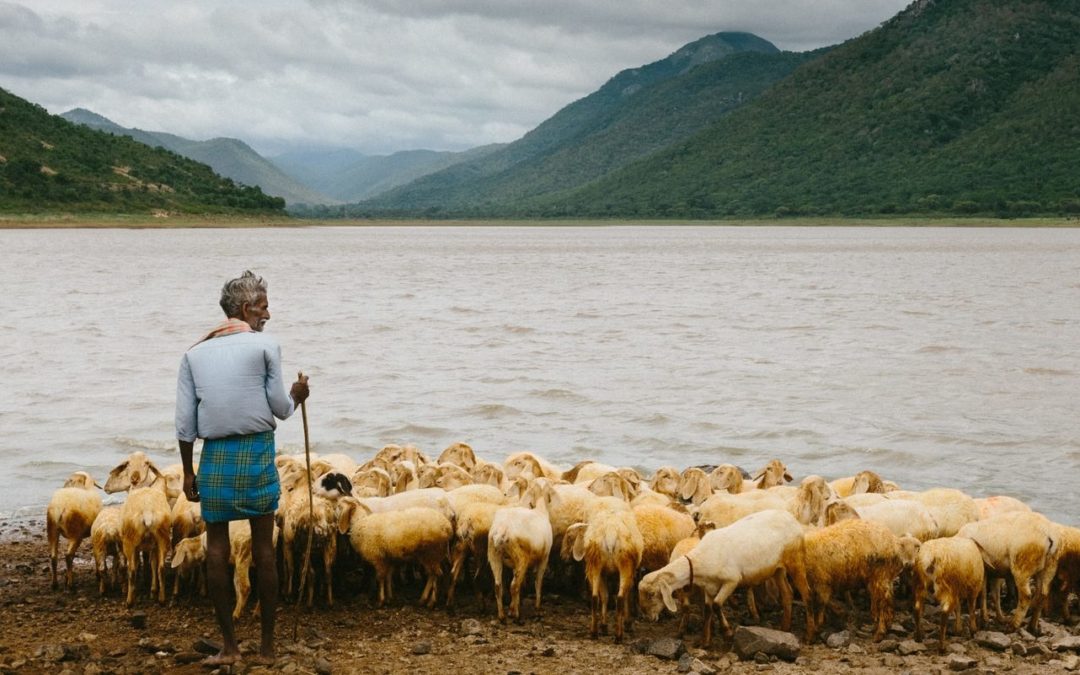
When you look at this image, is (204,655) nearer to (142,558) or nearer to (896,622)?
(142,558)

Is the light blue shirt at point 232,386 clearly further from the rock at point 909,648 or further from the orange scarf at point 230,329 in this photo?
the rock at point 909,648

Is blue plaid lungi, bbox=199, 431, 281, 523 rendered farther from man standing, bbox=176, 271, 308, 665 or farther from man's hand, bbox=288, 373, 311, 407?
man's hand, bbox=288, 373, 311, 407

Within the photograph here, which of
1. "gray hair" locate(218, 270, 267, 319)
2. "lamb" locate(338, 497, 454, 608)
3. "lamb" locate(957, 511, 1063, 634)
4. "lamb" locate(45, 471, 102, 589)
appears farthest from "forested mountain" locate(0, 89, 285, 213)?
"lamb" locate(957, 511, 1063, 634)

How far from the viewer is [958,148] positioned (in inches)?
5684

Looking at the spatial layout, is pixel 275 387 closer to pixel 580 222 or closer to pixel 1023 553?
pixel 1023 553

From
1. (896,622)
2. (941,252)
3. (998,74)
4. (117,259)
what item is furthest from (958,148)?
(896,622)

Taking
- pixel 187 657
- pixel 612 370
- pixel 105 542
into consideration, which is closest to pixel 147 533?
pixel 105 542

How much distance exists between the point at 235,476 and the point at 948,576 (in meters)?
4.82

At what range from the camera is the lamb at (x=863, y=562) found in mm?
8078

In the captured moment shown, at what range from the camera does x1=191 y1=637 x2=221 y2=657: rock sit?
7.63 metres

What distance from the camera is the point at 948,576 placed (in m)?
7.94

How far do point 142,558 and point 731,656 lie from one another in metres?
4.72

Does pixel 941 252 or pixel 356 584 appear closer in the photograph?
pixel 356 584

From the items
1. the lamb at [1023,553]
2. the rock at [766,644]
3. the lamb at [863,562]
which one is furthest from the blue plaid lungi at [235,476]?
the lamb at [1023,553]
